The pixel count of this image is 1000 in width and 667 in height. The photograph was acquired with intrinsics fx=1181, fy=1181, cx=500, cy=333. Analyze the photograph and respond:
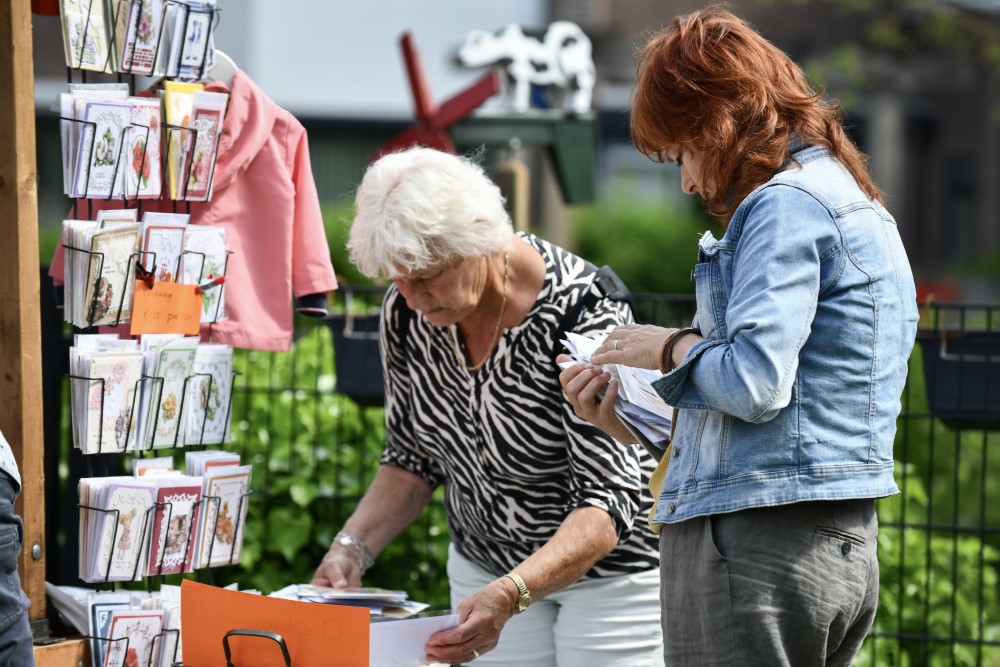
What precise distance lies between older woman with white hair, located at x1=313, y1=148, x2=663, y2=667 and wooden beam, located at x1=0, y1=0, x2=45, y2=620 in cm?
68

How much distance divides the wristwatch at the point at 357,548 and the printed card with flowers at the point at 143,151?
925 millimetres

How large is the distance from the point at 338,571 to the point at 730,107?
58.0 inches

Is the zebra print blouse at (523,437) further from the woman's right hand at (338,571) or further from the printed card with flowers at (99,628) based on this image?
the printed card with flowers at (99,628)

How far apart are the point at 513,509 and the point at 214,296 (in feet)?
2.75

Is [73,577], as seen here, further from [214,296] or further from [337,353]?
[214,296]

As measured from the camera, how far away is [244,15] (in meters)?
12.6

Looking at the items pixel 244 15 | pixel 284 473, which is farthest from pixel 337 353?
pixel 244 15

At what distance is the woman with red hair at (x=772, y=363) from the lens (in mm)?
1785

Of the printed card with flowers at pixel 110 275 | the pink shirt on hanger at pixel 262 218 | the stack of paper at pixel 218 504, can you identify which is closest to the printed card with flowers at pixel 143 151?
the printed card with flowers at pixel 110 275

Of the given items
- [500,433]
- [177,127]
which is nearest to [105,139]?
[177,127]

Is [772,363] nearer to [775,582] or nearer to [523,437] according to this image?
[775,582]

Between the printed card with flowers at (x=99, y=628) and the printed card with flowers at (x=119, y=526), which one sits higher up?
the printed card with flowers at (x=119, y=526)

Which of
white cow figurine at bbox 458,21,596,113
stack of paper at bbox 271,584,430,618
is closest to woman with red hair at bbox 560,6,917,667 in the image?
stack of paper at bbox 271,584,430,618

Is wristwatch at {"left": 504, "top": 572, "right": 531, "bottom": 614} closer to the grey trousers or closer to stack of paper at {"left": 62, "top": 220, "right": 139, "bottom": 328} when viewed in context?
the grey trousers
